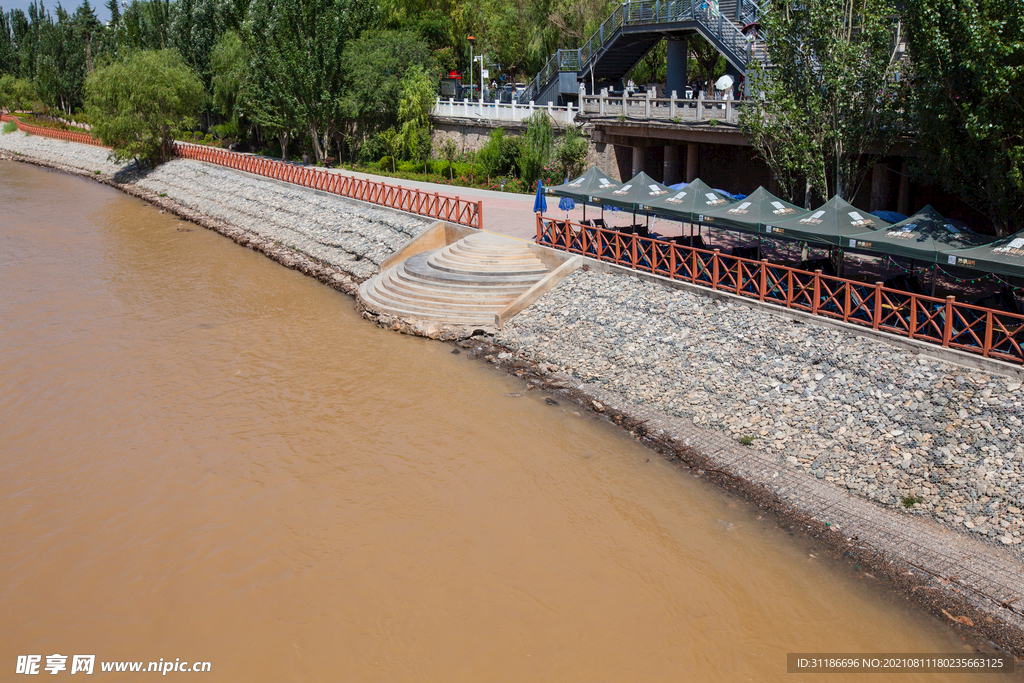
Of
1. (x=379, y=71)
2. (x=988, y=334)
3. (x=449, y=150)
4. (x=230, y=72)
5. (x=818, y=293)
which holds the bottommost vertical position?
(x=988, y=334)

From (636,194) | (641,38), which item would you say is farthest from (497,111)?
(636,194)

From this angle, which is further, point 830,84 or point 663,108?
point 663,108

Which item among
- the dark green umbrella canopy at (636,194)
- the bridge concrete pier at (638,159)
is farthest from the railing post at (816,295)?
the bridge concrete pier at (638,159)

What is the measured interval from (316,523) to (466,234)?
14.7 metres

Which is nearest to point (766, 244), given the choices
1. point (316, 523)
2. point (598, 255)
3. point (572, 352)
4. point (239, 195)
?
point (598, 255)

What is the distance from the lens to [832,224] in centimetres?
1691

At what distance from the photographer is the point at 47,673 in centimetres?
1059

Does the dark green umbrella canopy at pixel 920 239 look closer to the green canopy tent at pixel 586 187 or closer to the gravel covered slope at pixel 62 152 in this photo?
the green canopy tent at pixel 586 187

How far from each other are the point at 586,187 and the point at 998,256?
1111cm

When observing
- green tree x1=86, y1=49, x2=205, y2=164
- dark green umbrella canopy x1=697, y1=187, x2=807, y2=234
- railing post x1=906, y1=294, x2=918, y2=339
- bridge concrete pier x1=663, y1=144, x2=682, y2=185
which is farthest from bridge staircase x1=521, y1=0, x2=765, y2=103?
green tree x1=86, y1=49, x2=205, y2=164

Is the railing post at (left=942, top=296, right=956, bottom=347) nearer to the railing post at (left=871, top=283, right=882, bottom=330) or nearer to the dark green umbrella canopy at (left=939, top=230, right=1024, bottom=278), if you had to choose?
the dark green umbrella canopy at (left=939, top=230, right=1024, bottom=278)

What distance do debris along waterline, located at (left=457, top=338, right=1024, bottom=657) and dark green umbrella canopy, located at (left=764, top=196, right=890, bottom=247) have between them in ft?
16.0

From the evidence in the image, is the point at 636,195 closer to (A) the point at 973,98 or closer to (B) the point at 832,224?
(B) the point at 832,224

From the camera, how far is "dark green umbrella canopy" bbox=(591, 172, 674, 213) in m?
20.9
